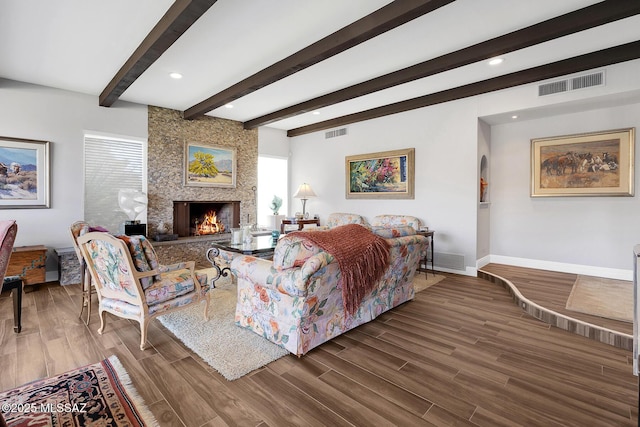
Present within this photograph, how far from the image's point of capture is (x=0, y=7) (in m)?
2.76

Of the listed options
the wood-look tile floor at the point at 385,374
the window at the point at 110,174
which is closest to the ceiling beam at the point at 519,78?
the wood-look tile floor at the point at 385,374

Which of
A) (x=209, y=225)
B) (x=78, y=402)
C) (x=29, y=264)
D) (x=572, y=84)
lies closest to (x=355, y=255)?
(x=78, y=402)

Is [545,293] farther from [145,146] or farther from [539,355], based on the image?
[145,146]

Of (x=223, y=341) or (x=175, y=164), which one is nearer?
(x=223, y=341)

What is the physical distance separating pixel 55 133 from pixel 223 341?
14.5 feet

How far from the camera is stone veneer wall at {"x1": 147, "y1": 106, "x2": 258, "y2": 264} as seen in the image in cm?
566

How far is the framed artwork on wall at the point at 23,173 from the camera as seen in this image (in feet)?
14.3

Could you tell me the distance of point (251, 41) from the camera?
11.1 ft

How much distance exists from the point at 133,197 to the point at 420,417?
17.0ft

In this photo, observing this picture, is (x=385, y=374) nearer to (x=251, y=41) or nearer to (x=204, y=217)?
(x=251, y=41)

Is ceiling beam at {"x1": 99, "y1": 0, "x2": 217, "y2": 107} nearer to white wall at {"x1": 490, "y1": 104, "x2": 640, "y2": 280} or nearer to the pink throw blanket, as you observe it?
the pink throw blanket

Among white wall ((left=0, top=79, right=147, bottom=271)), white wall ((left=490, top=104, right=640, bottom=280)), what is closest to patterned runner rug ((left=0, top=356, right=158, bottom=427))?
white wall ((left=0, top=79, right=147, bottom=271))

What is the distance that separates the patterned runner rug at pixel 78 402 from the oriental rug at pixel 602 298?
3.98 metres

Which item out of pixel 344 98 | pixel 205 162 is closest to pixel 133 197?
pixel 205 162
